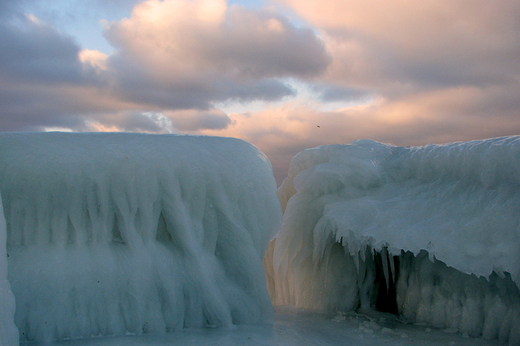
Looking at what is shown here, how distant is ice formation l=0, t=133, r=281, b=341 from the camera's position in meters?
4.63

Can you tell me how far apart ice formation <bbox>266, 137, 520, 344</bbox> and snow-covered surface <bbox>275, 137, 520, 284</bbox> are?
12 mm

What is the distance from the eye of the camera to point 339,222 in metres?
5.94

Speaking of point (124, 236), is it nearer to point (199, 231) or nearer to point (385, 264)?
point (199, 231)

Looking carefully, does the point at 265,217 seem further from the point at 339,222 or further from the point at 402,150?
the point at 402,150

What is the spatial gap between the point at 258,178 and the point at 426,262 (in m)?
2.37

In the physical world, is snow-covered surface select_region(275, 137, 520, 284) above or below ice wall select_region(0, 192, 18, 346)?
above

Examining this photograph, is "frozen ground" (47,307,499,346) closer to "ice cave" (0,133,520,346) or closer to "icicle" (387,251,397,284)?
"ice cave" (0,133,520,346)

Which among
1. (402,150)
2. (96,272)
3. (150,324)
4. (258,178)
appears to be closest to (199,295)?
(150,324)

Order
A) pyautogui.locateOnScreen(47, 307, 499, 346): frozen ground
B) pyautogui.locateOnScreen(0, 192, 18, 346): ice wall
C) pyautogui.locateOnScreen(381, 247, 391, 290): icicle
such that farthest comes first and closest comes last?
pyautogui.locateOnScreen(381, 247, 391, 290): icicle → pyautogui.locateOnScreen(47, 307, 499, 346): frozen ground → pyautogui.locateOnScreen(0, 192, 18, 346): ice wall

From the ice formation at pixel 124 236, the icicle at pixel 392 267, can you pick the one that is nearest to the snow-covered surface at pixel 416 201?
the icicle at pixel 392 267

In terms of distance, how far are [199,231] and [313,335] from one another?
171cm

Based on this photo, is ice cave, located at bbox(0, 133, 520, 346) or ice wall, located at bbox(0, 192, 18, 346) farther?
ice cave, located at bbox(0, 133, 520, 346)

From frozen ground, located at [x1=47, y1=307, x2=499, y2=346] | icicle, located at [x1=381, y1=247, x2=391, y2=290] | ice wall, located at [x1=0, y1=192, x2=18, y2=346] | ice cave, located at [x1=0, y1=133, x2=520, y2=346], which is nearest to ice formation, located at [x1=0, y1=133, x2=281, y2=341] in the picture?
ice cave, located at [x1=0, y1=133, x2=520, y2=346]

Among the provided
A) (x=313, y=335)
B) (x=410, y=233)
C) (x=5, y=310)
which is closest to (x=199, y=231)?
(x=313, y=335)
